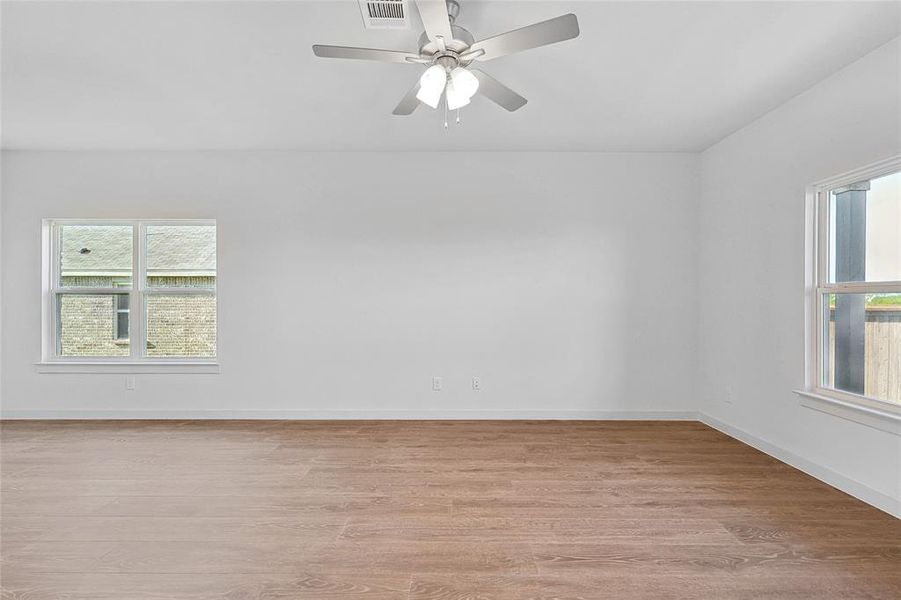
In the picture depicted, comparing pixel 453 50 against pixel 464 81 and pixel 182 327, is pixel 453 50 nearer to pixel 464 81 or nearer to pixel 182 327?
pixel 464 81

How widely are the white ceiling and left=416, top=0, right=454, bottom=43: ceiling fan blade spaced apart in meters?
0.25

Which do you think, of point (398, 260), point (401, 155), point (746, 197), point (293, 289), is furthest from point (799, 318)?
point (293, 289)

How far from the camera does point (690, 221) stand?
14.9 ft

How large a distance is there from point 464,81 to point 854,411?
2.84m

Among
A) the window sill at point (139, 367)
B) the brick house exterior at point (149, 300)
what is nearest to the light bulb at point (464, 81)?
the brick house exterior at point (149, 300)

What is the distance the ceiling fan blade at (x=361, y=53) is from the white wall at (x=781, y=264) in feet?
8.33

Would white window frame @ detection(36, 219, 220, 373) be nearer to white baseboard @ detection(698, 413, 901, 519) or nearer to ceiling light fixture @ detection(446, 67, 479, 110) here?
ceiling light fixture @ detection(446, 67, 479, 110)

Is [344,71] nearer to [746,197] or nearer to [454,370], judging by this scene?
[454,370]

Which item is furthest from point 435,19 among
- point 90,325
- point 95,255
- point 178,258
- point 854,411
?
point 90,325

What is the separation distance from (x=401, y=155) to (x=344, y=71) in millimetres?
1658

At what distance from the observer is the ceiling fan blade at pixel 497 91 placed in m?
2.39

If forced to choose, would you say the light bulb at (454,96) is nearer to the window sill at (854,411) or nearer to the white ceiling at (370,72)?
the white ceiling at (370,72)

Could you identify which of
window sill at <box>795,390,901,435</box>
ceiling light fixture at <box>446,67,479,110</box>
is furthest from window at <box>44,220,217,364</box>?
window sill at <box>795,390,901,435</box>

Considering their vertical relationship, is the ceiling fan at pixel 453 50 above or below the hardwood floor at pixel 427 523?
above
